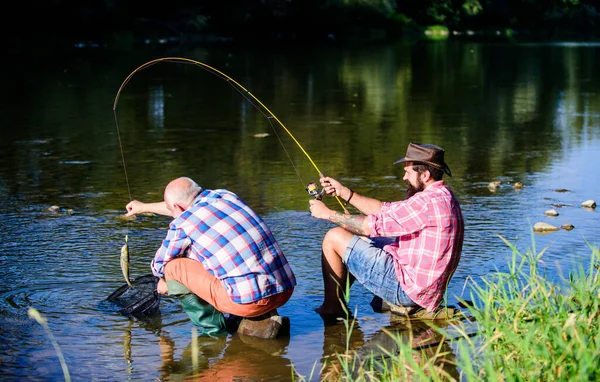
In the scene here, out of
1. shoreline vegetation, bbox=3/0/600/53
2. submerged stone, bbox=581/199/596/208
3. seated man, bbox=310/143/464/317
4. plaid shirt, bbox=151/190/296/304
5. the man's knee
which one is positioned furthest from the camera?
shoreline vegetation, bbox=3/0/600/53

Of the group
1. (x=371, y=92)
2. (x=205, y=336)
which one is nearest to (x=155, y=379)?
(x=205, y=336)

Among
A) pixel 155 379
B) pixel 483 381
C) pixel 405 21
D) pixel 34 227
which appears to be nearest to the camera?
pixel 483 381

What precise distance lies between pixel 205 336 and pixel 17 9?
36.2 meters

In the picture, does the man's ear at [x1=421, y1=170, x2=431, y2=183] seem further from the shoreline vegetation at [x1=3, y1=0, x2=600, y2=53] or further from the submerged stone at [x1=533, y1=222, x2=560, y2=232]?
the shoreline vegetation at [x1=3, y1=0, x2=600, y2=53]

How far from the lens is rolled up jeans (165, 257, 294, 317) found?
5430 millimetres

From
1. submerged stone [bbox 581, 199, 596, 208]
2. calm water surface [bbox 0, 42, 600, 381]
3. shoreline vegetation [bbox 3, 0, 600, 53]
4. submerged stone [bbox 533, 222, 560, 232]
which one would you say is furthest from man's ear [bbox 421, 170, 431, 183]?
shoreline vegetation [bbox 3, 0, 600, 53]

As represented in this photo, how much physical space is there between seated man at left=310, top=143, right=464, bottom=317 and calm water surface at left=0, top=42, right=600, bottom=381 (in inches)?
13.1

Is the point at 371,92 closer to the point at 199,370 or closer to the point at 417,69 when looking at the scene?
the point at 417,69

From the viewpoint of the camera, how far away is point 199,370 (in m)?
5.21

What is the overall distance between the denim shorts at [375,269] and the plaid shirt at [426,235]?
0.24 ft

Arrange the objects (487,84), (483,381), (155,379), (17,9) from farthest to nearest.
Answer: (17,9)
(487,84)
(155,379)
(483,381)

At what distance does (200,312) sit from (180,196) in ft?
2.21

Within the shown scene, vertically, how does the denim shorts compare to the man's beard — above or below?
below

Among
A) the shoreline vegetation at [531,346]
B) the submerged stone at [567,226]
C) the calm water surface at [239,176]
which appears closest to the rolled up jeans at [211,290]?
the calm water surface at [239,176]
